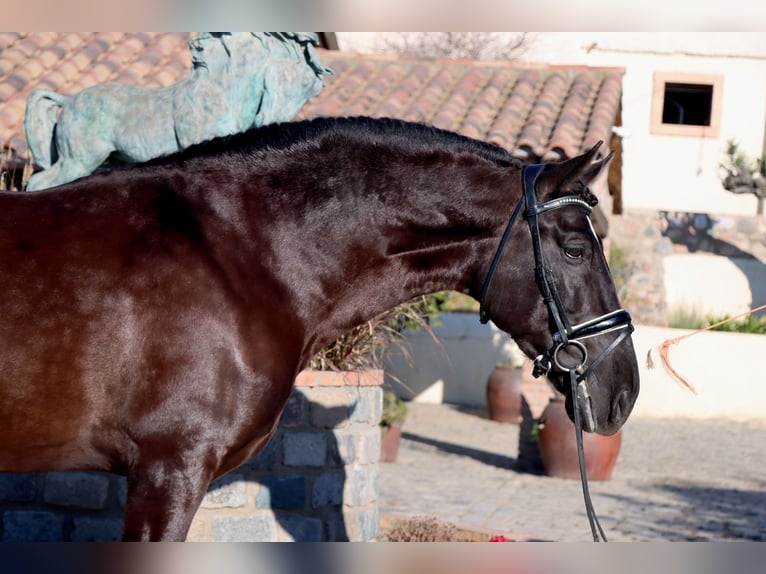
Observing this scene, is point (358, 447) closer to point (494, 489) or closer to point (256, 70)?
point (256, 70)

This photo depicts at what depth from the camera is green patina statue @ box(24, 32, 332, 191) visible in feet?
16.3

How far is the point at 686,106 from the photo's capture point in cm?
2169

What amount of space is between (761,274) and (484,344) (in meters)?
7.52

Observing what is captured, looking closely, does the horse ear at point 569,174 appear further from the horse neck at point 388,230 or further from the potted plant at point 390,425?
the potted plant at point 390,425

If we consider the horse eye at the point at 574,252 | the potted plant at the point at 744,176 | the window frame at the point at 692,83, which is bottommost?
the horse eye at the point at 574,252

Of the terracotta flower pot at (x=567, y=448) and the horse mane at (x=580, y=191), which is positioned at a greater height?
the horse mane at (x=580, y=191)

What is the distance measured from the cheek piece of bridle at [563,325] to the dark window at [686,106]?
19625 millimetres

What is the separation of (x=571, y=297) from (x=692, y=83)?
19260 millimetres

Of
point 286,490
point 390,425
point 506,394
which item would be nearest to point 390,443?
point 390,425

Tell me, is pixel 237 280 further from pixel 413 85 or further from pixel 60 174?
pixel 413 85

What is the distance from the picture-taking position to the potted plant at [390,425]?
920 cm

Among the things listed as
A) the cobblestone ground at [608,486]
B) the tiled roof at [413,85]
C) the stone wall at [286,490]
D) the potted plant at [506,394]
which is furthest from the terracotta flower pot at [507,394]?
the stone wall at [286,490]

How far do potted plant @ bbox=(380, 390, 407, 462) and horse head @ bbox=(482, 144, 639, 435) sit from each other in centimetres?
637

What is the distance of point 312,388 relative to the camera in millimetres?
5148
